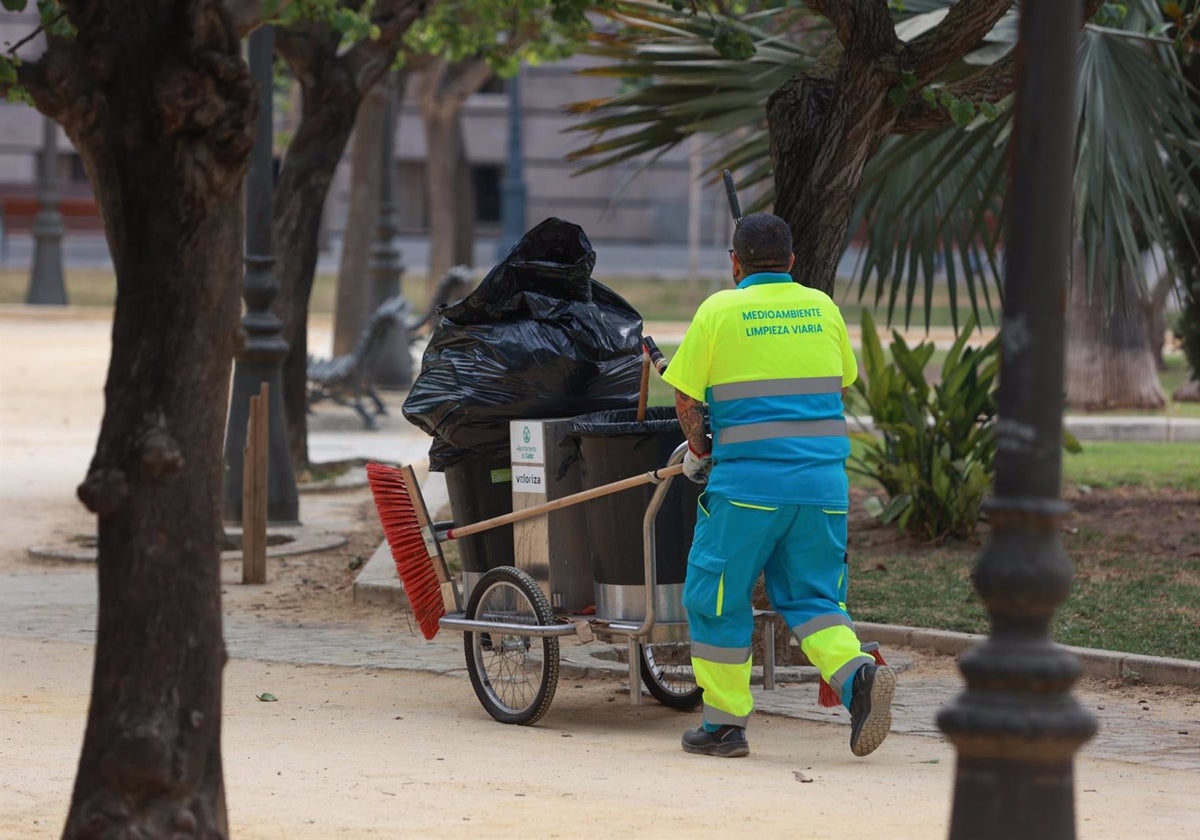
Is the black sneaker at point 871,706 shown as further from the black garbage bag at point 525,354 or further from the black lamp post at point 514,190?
the black lamp post at point 514,190

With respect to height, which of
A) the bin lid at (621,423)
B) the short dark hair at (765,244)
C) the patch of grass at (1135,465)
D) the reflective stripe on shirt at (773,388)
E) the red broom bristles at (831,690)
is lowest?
the patch of grass at (1135,465)

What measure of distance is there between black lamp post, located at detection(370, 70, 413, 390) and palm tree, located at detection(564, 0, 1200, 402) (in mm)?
9829

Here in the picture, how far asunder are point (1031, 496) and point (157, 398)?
6.18 feet

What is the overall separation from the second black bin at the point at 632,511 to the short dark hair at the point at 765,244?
716mm

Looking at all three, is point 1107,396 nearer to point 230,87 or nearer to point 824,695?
point 824,695

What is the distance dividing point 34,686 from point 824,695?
→ 321 cm

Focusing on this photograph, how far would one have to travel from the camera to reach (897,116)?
7.83 m

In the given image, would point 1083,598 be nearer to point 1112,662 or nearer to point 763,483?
point 1112,662

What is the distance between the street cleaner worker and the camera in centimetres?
612

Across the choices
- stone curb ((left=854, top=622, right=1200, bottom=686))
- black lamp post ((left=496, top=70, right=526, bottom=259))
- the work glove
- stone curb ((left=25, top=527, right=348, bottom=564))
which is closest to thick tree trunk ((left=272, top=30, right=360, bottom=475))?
stone curb ((left=25, top=527, right=348, bottom=564))

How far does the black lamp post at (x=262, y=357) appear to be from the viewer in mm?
11781

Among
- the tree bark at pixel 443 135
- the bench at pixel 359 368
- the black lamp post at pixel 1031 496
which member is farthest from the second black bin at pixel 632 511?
the tree bark at pixel 443 135

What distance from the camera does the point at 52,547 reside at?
11273 millimetres

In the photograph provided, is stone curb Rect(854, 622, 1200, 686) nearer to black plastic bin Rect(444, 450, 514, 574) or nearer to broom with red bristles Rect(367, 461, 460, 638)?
black plastic bin Rect(444, 450, 514, 574)
